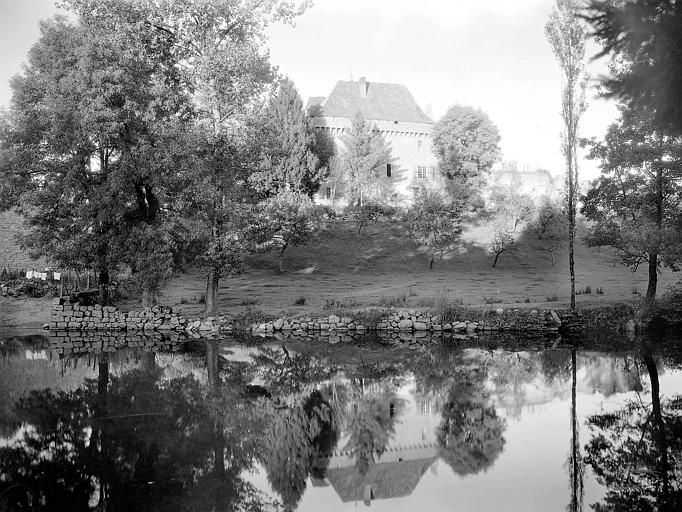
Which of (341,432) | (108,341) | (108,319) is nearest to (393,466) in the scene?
(341,432)

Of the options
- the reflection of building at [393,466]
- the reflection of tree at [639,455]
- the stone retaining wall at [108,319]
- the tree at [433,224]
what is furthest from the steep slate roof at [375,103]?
the reflection of building at [393,466]

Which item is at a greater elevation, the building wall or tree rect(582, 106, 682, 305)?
the building wall

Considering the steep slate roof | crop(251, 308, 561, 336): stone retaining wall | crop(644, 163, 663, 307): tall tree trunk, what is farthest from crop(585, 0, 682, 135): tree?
the steep slate roof

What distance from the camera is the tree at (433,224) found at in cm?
4150

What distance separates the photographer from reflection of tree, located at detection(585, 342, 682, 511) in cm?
684

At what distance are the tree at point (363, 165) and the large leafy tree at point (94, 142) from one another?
30222mm

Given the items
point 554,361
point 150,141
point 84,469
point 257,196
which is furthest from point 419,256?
point 84,469

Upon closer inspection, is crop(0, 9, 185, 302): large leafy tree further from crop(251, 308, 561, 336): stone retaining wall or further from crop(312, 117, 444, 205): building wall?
crop(312, 117, 444, 205): building wall

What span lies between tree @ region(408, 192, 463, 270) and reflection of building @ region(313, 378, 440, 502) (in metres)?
31.9

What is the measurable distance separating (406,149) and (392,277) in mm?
27295

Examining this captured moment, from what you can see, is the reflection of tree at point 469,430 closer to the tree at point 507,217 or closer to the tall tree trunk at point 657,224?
the tall tree trunk at point 657,224

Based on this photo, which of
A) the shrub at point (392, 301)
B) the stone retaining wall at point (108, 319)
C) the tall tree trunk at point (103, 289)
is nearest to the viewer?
the stone retaining wall at point (108, 319)

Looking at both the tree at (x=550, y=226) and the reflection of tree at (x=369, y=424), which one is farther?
the tree at (x=550, y=226)

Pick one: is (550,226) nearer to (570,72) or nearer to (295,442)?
(570,72)
